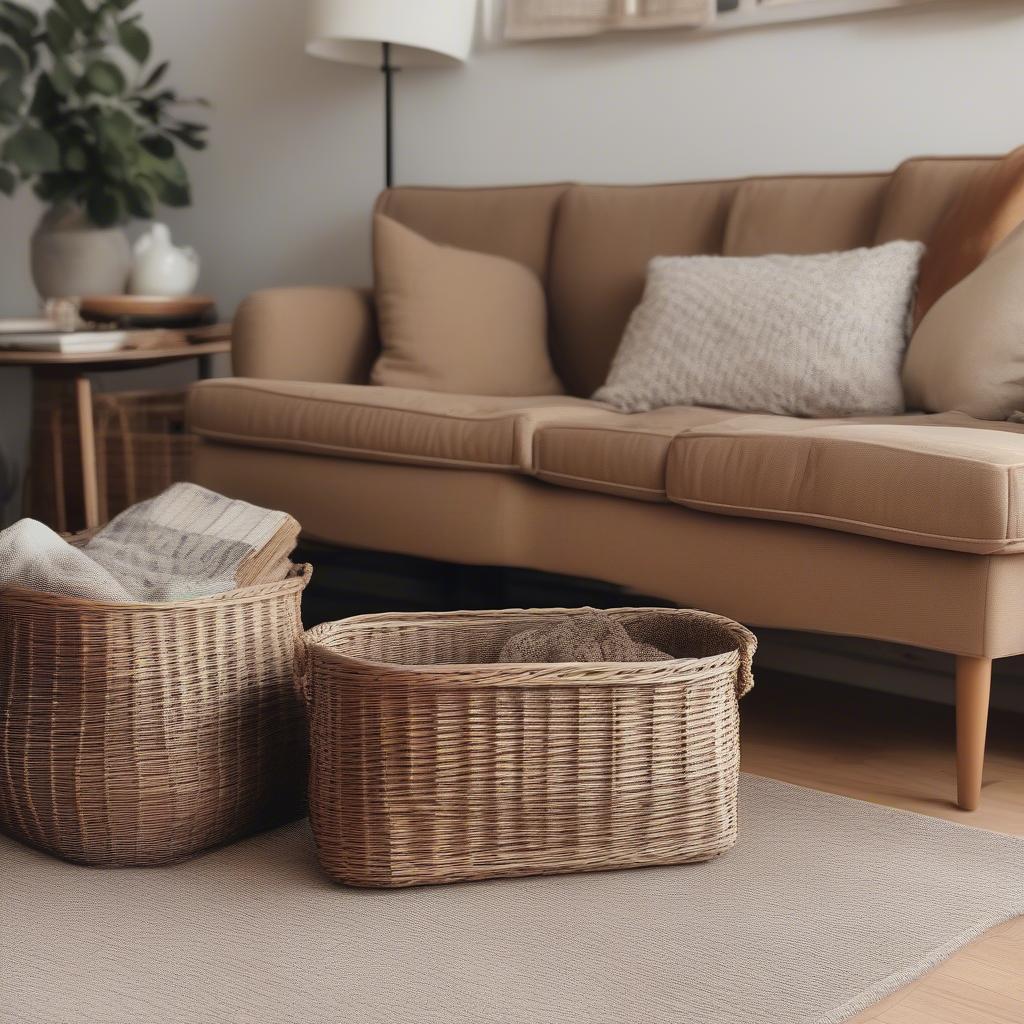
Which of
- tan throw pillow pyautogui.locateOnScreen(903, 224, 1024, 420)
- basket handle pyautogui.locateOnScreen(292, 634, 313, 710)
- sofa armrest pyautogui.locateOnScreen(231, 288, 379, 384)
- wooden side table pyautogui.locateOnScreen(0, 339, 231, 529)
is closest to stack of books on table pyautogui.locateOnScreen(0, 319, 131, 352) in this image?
wooden side table pyautogui.locateOnScreen(0, 339, 231, 529)

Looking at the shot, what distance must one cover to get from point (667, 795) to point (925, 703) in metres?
1.10

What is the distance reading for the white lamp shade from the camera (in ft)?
11.0

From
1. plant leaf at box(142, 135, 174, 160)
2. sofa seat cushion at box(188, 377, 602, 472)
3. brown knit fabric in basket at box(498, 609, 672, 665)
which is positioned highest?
plant leaf at box(142, 135, 174, 160)

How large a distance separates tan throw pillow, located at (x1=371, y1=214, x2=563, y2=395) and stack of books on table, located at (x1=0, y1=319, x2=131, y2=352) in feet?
2.37

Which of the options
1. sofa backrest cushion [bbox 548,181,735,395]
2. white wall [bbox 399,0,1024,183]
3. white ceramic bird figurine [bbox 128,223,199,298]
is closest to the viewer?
white wall [bbox 399,0,1024,183]

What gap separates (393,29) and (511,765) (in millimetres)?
2343

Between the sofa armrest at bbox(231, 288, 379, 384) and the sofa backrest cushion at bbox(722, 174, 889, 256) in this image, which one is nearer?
the sofa backrest cushion at bbox(722, 174, 889, 256)

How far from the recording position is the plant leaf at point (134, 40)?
3990 mm

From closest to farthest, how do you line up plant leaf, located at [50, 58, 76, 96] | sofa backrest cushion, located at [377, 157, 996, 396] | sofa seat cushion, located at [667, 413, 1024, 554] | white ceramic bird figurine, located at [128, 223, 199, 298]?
sofa seat cushion, located at [667, 413, 1024, 554] → sofa backrest cushion, located at [377, 157, 996, 396] → white ceramic bird figurine, located at [128, 223, 199, 298] → plant leaf, located at [50, 58, 76, 96]

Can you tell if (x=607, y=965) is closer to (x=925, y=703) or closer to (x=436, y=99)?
(x=925, y=703)

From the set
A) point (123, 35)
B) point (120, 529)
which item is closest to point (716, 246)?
point (120, 529)

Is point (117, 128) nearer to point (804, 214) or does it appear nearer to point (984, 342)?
point (804, 214)

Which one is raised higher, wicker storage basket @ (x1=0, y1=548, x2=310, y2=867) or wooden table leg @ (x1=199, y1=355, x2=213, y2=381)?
wooden table leg @ (x1=199, y1=355, x2=213, y2=381)

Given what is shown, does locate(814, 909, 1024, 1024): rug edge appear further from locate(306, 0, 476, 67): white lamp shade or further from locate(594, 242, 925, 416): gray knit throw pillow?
locate(306, 0, 476, 67): white lamp shade
